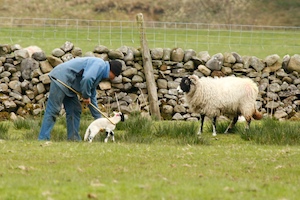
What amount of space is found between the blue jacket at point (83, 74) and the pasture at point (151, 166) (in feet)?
3.15

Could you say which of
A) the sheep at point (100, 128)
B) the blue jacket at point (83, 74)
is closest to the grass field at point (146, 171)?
the sheep at point (100, 128)

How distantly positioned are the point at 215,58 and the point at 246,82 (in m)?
4.30

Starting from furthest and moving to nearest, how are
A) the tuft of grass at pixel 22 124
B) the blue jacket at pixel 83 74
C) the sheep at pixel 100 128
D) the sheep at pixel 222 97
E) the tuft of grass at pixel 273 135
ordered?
the sheep at pixel 222 97
the tuft of grass at pixel 22 124
the tuft of grass at pixel 273 135
the sheep at pixel 100 128
the blue jacket at pixel 83 74

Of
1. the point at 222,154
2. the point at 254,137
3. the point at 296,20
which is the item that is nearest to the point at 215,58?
the point at 254,137

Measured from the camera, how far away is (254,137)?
1445 cm

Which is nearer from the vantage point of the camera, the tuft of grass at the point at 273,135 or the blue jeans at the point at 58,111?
the blue jeans at the point at 58,111

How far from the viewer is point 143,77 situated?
2161cm

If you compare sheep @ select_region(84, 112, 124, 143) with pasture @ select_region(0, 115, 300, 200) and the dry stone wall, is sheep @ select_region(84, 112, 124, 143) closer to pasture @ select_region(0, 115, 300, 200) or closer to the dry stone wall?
pasture @ select_region(0, 115, 300, 200)

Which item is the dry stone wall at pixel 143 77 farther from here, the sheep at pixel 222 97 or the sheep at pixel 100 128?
the sheep at pixel 100 128

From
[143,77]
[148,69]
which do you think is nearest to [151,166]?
[148,69]

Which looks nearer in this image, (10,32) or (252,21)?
(10,32)

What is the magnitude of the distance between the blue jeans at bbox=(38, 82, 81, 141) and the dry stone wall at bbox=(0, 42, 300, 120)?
6.30m

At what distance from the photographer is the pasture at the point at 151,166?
832 cm

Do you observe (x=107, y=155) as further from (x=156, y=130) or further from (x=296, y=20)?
(x=296, y=20)
